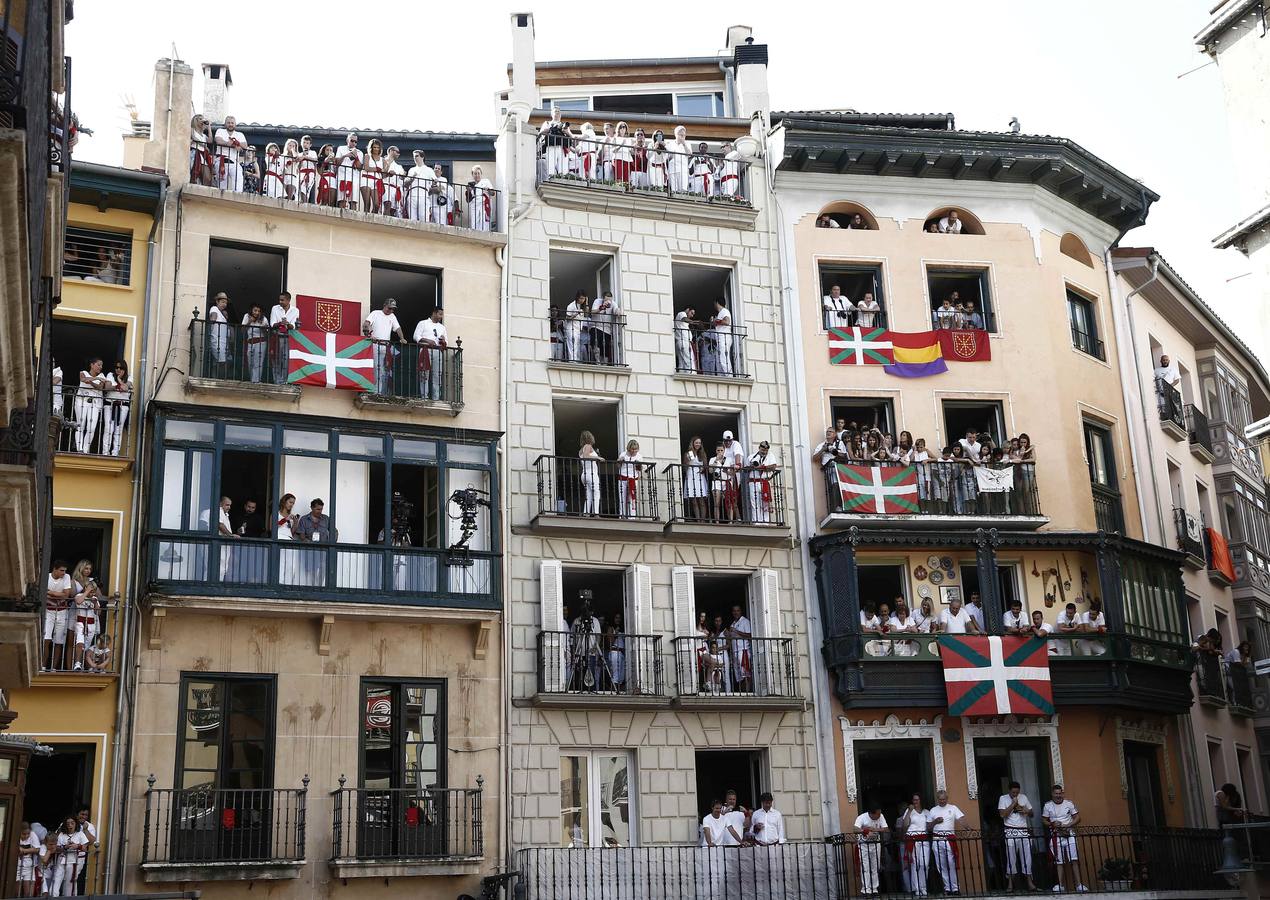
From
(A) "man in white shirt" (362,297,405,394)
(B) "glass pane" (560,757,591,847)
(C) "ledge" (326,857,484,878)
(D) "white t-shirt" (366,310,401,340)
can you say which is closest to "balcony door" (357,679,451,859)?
(C) "ledge" (326,857,484,878)

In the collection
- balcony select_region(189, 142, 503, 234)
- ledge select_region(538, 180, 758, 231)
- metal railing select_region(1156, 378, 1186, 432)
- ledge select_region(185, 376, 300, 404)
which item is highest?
ledge select_region(538, 180, 758, 231)

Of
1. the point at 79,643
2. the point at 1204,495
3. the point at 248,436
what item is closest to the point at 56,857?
the point at 79,643

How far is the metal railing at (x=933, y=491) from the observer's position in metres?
29.1

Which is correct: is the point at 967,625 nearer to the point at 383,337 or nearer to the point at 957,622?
the point at 957,622

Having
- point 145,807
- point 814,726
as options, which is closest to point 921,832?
point 814,726

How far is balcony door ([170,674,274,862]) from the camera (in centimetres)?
2314

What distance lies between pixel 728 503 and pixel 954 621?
15.2 ft

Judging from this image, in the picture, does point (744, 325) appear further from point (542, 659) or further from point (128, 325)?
point (128, 325)

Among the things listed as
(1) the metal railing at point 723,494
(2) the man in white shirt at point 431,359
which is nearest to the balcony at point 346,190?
(2) the man in white shirt at point 431,359

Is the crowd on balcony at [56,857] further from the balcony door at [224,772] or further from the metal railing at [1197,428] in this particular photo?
the metal railing at [1197,428]

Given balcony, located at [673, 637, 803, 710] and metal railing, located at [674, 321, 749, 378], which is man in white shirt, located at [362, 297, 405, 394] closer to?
metal railing, located at [674, 321, 749, 378]

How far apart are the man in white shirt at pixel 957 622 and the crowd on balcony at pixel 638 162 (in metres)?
9.11

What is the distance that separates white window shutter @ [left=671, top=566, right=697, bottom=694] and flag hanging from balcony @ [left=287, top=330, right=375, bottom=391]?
640cm

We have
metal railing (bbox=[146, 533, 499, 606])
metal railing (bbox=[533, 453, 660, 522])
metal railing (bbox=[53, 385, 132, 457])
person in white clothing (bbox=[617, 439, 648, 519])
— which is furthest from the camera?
person in white clothing (bbox=[617, 439, 648, 519])
